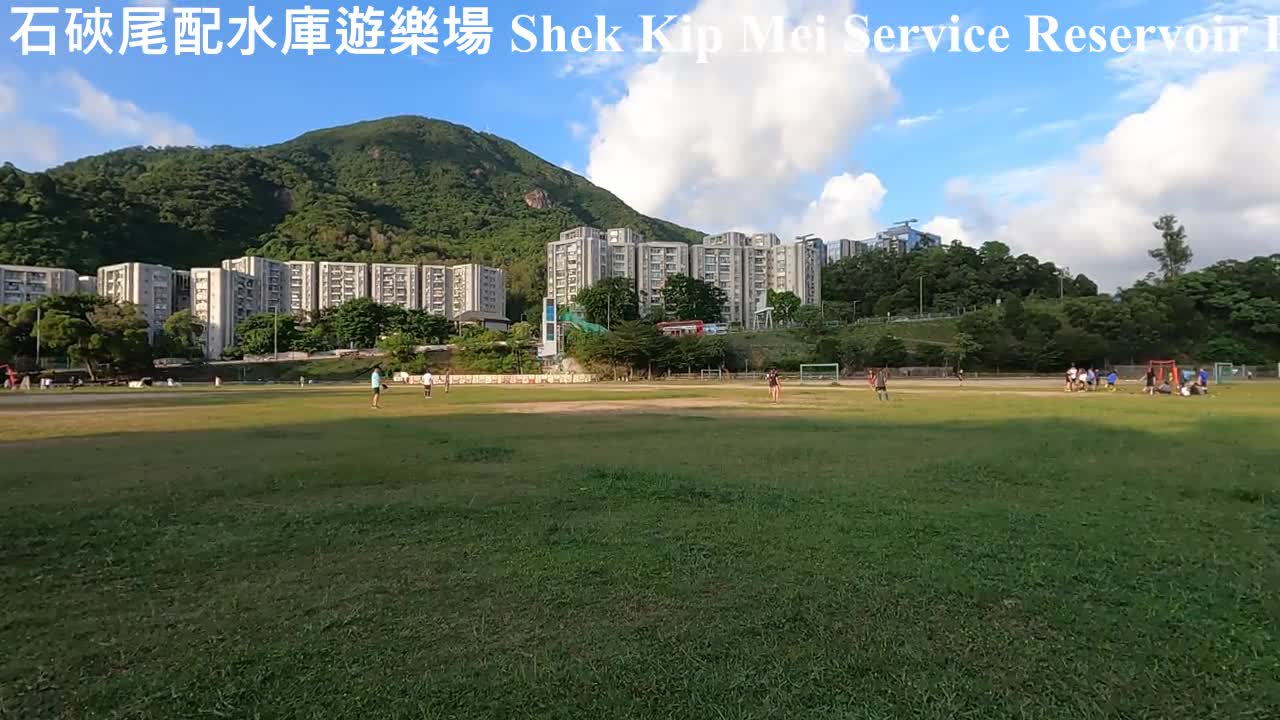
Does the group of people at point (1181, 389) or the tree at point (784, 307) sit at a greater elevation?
the tree at point (784, 307)

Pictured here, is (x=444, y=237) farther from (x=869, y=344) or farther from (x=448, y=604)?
(x=448, y=604)

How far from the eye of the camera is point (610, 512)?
713cm

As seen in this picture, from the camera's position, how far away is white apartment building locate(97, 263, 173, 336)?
375 ft

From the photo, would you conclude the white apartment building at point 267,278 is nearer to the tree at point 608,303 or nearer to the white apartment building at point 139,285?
the white apartment building at point 139,285

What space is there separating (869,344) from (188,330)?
8801 centimetres

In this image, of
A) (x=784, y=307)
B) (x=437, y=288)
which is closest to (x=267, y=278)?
(x=437, y=288)

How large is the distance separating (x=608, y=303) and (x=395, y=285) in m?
55.7

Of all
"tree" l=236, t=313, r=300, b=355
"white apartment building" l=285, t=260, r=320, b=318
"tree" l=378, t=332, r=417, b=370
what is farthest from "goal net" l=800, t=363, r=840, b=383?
"white apartment building" l=285, t=260, r=320, b=318

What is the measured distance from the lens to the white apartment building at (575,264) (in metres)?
146

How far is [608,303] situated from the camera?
382 ft

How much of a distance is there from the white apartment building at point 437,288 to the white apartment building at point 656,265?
1550 inches

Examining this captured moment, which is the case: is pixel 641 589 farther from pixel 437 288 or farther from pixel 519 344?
pixel 437 288

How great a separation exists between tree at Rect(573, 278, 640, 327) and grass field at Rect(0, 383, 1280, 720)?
347ft

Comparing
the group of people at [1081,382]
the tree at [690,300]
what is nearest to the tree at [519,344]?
the tree at [690,300]
